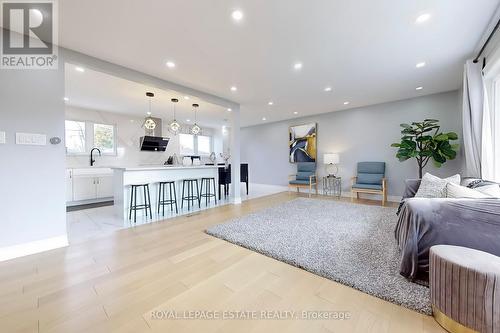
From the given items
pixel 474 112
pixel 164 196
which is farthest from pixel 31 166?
pixel 474 112

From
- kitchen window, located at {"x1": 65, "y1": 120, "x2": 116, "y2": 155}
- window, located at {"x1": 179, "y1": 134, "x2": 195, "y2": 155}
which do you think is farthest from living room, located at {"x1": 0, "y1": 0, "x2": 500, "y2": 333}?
window, located at {"x1": 179, "y1": 134, "x2": 195, "y2": 155}

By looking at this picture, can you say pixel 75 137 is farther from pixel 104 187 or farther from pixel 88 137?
pixel 104 187

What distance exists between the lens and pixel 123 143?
6.38 metres

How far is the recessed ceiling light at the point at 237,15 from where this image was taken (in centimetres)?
206

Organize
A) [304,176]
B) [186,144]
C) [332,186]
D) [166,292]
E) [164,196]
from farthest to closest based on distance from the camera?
[186,144]
[304,176]
[332,186]
[164,196]
[166,292]

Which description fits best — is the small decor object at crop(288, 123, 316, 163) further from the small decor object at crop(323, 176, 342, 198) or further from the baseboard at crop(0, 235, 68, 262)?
the baseboard at crop(0, 235, 68, 262)

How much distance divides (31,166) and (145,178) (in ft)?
5.71

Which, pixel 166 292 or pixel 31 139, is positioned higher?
pixel 31 139

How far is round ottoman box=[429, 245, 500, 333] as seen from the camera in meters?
1.15

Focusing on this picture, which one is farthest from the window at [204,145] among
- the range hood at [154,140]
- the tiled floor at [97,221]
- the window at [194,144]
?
the tiled floor at [97,221]

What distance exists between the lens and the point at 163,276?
6.32ft

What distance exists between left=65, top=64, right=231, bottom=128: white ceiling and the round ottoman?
14.6 feet

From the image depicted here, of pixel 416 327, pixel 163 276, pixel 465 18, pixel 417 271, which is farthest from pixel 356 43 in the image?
pixel 163 276

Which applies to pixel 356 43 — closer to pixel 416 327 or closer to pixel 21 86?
pixel 416 327
